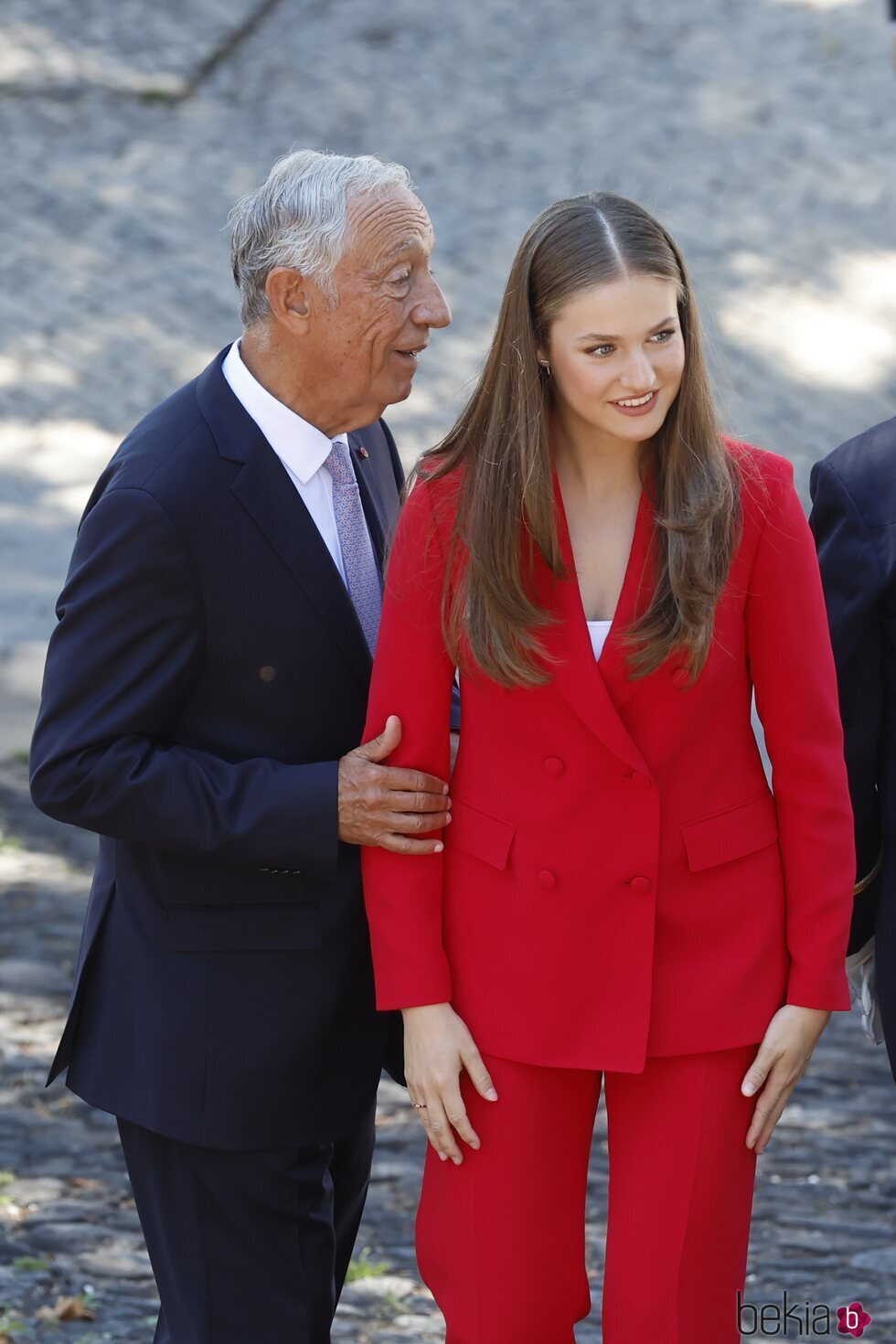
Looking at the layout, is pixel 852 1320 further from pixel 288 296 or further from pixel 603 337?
pixel 288 296

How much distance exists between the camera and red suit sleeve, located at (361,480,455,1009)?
2365 millimetres

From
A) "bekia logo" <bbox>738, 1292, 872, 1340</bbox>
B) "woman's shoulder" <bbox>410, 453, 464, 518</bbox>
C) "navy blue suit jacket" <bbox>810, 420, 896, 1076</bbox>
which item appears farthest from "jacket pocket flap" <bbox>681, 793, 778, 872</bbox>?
"bekia logo" <bbox>738, 1292, 872, 1340</bbox>

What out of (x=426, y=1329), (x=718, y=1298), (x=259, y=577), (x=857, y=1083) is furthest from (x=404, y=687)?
(x=857, y=1083)

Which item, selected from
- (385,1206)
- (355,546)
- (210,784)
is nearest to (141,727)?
(210,784)

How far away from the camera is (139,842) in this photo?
8.05ft

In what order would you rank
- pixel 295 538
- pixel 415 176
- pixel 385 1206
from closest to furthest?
1. pixel 295 538
2. pixel 385 1206
3. pixel 415 176

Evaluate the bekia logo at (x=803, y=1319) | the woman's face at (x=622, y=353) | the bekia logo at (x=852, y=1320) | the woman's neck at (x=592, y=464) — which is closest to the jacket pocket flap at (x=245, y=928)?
the woman's neck at (x=592, y=464)

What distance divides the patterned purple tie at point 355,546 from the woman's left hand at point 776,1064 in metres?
0.83

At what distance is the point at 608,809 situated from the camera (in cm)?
234

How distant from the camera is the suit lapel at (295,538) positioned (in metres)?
2.50

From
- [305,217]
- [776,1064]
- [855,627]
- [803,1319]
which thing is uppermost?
[305,217]

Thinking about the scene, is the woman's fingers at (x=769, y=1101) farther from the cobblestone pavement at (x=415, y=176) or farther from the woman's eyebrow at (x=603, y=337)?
the cobblestone pavement at (x=415, y=176)

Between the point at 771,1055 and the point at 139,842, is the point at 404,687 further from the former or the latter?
the point at 771,1055

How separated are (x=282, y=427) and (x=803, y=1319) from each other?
219cm
